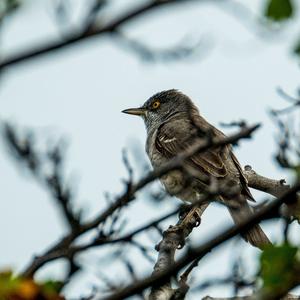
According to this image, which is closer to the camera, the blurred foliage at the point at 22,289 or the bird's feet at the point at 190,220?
the blurred foliage at the point at 22,289

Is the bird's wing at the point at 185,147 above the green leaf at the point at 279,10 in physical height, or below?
below

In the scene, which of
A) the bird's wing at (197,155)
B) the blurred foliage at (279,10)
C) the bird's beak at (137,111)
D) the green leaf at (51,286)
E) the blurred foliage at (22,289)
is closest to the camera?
the blurred foliage at (22,289)

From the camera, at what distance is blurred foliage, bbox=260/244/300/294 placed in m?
2.37

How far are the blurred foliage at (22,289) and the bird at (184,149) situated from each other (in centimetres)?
379

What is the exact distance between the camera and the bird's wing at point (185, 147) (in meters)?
8.70

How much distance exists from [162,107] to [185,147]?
294 centimetres

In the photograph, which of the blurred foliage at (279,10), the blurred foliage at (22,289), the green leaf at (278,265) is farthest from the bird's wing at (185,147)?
the blurred foliage at (22,289)

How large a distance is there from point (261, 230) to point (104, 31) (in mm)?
5813

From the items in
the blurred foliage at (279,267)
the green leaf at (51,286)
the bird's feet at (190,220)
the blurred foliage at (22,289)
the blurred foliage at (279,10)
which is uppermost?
the blurred foliage at (279,10)

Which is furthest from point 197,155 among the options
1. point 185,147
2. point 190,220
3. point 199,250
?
point 199,250

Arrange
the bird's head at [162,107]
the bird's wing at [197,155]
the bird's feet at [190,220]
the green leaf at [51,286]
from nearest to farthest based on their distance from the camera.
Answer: the green leaf at [51,286]
the bird's feet at [190,220]
the bird's wing at [197,155]
the bird's head at [162,107]

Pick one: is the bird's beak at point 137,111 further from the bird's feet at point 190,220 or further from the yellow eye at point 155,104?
the bird's feet at point 190,220

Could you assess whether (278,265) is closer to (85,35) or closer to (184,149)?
(85,35)

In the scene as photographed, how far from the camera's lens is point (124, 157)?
358 centimetres
